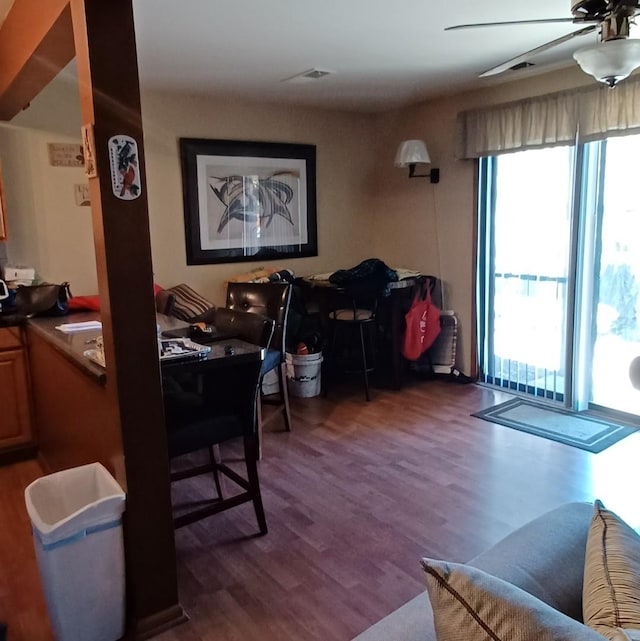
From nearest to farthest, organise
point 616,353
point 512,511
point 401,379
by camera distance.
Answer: point 512,511 → point 616,353 → point 401,379

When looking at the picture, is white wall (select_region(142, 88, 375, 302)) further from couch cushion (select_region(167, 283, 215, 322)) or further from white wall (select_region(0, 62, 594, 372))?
couch cushion (select_region(167, 283, 215, 322))

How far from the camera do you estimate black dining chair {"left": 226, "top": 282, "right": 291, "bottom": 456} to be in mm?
3643

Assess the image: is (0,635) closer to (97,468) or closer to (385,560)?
(97,468)

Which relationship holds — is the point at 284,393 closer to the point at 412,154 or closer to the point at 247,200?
the point at 247,200

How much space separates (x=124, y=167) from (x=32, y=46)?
37.9 inches

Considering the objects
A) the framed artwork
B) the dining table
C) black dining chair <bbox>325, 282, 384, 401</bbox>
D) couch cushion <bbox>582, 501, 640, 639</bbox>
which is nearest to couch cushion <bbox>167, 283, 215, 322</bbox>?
the framed artwork

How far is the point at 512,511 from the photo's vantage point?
9.00ft

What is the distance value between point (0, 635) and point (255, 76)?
3.31 meters

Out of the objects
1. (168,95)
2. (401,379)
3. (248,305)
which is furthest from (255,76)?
(401,379)

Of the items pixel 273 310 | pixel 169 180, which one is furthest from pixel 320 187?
pixel 273 310

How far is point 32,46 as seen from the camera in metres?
2.31

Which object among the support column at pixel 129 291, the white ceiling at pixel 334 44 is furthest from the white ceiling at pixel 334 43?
the support column at pixel 129 291

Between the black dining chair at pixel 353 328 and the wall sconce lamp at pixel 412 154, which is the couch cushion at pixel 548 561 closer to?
the black dining chair at pixel 353 328

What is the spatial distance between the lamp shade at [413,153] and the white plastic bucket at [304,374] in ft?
5.49
